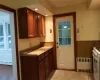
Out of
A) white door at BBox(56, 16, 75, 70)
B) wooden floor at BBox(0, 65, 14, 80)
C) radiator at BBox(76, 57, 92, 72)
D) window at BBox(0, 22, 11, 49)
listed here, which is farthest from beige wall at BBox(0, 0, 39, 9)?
window at BBox(0, 22, 11, 49)

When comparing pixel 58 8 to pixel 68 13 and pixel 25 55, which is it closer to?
pixel 68 13

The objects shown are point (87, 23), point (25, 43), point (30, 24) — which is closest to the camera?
point (30, 24)

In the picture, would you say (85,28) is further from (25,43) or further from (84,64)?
(25,43)

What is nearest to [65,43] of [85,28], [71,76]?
[85,28]

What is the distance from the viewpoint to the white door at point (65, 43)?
15.1 feet

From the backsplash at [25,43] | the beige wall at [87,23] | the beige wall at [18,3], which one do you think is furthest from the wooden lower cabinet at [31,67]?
the beige wall at [87,23]

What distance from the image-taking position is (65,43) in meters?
4.69

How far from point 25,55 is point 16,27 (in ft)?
2.54

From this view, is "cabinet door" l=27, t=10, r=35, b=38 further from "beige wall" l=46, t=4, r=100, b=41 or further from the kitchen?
"beige wall" l=46, t=4, r=100, b=41

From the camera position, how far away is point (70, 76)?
3992 mm

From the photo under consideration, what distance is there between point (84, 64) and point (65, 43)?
3.47ft

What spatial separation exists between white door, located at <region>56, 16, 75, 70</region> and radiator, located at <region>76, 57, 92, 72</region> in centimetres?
25

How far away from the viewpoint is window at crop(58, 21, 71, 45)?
15.2ft

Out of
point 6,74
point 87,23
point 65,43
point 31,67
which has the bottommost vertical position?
point 6,74
